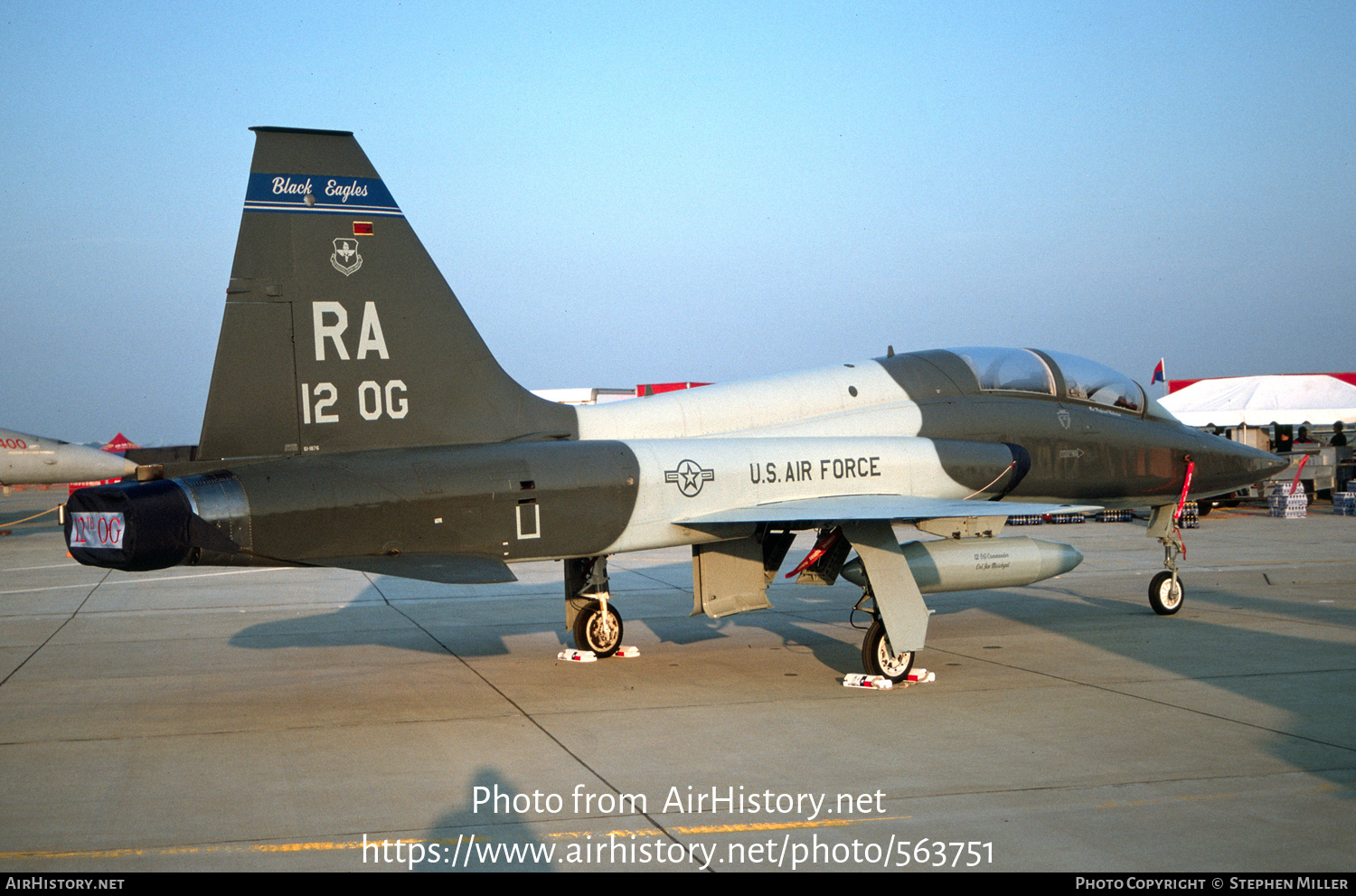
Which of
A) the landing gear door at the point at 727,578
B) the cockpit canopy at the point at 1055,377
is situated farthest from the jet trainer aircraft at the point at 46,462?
the cockpit canopy at the point at 1055,377

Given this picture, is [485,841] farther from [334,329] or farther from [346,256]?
[346,256]

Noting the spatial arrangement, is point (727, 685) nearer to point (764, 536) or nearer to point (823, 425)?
point (764, 536)

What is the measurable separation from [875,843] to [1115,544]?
1896 centimetres

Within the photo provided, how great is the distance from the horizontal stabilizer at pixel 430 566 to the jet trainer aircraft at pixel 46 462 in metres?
23.8

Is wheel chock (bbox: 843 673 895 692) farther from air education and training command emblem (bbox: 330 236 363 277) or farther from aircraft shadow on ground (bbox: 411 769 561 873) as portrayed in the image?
air education and training command emblem (bbox: 330 236 363 277)

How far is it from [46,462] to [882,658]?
27.3m

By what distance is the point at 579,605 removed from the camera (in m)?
10.7

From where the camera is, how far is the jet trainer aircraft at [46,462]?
28.6 m

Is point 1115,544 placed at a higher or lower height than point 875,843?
lower

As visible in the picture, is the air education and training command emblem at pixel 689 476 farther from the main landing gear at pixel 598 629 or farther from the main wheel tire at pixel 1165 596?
the main wheel tire at pixel 1165 596

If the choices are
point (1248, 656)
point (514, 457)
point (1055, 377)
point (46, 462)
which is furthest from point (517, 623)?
point (46, 462)

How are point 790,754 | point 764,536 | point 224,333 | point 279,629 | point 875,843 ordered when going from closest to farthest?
point 875,843 → point 790,754 → point 224,333 → point 764,536 → point 279,629

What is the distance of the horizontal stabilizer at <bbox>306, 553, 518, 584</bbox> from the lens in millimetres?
8047

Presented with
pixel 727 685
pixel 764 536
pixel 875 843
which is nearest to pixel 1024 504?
pixel 764 536
